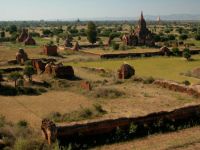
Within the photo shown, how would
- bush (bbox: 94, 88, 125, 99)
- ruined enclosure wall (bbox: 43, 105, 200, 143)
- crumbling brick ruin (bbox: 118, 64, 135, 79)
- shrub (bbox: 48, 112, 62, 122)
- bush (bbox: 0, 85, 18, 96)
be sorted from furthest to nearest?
crumbling brick ruin (bbox: 118, 64, 135, 79) < bush (bbox: 0, 85, 18, 96) < bush (bbox: 94, 88, 125, 99) < shrub (bbox: 48, 112, 62, 122) < ruined enclosure wall (bbox: 43, 105, 200, 143)

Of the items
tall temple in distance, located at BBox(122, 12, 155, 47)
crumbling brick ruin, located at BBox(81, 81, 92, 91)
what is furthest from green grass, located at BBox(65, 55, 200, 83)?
tall temple in distance, located at BBox(122, 12, 155, 47)

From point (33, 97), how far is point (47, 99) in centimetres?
101

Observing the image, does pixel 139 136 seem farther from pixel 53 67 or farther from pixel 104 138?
pixel 53 67

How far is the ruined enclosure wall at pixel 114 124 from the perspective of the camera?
12438mm

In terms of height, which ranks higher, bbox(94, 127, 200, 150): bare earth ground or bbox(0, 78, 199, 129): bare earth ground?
bbox(94, 127, 200, 150): bare earth ground

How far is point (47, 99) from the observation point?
2002 centimetres

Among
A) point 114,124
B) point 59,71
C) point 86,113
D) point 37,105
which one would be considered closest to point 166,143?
point 114,124

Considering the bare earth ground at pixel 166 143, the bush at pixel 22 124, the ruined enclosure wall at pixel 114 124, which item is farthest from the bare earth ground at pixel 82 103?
the bare earth ground at pixel 166 143

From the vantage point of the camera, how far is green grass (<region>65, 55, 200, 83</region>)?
94.9 feet

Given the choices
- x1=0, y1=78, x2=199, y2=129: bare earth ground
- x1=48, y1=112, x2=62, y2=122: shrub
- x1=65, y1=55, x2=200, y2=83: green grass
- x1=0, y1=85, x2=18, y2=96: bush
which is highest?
x1=48, y1=112, x2=62, y2=122: shrub

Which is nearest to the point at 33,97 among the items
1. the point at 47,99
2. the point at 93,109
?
the point at 47,99

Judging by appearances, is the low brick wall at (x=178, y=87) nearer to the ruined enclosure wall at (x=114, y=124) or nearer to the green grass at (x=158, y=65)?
the green grass at (x=158, y=65)

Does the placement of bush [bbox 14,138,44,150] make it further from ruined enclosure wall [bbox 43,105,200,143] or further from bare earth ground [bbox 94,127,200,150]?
bare earth ground [bbox 94,127,200,150]

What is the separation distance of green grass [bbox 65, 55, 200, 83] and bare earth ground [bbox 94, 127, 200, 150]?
13.7 meters
